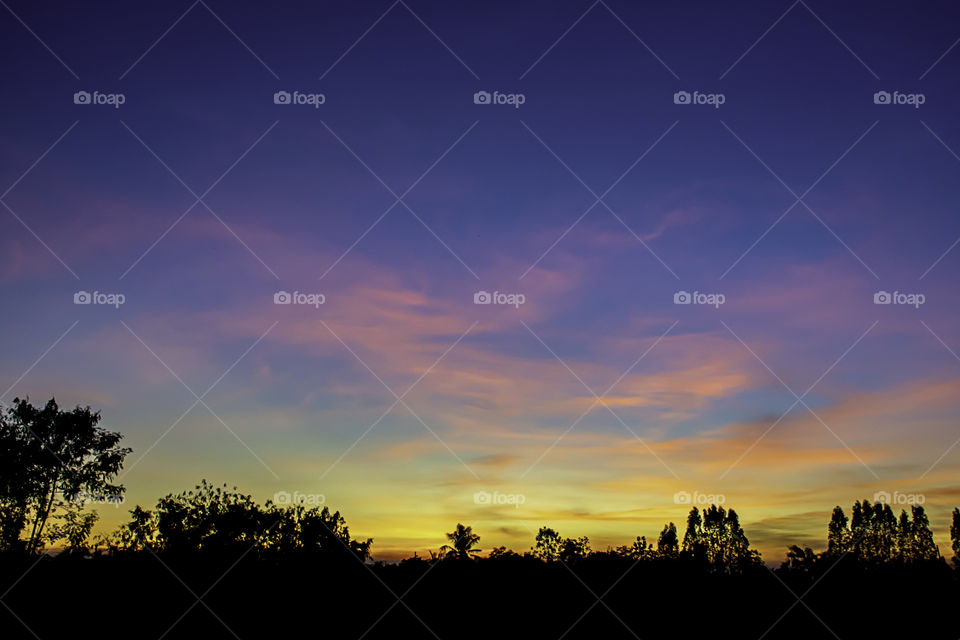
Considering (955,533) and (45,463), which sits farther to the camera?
(955,533)

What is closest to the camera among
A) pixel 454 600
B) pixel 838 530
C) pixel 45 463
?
pixel 454 600

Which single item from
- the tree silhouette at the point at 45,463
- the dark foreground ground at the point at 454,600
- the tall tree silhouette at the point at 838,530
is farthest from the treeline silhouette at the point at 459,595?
the tall tree silhouette at the point at 838,530

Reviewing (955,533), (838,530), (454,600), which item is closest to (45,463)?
(454,600)

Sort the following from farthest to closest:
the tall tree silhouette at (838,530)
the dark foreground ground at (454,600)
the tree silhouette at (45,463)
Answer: the tall tree silhouette at (838,530), the tree silhouette at (45,463), the dark foreground ground at (454,600)

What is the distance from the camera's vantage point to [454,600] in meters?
23.4

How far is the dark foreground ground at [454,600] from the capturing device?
21406 millimetres

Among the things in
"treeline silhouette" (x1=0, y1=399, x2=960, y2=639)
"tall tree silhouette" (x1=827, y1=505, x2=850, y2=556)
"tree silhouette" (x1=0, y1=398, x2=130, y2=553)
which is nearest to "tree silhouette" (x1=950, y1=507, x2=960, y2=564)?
"tall tree silhouette" (x1=827, y1=505, x2=850, y2=556)

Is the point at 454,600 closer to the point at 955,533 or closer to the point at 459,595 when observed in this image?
the point at 459,595

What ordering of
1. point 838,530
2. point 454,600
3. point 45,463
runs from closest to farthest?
point 454,600
point 45,463
point 838,530

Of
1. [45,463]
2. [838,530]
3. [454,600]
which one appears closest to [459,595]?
[454,600]

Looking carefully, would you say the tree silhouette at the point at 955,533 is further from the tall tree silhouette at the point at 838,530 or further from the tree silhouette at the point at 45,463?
the tree silhouette at the point at 45,463

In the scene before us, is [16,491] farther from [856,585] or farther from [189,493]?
[856,585]

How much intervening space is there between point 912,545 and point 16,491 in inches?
3943

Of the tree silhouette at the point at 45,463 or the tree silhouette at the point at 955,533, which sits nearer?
the tree silhouette at the point at 45,463
